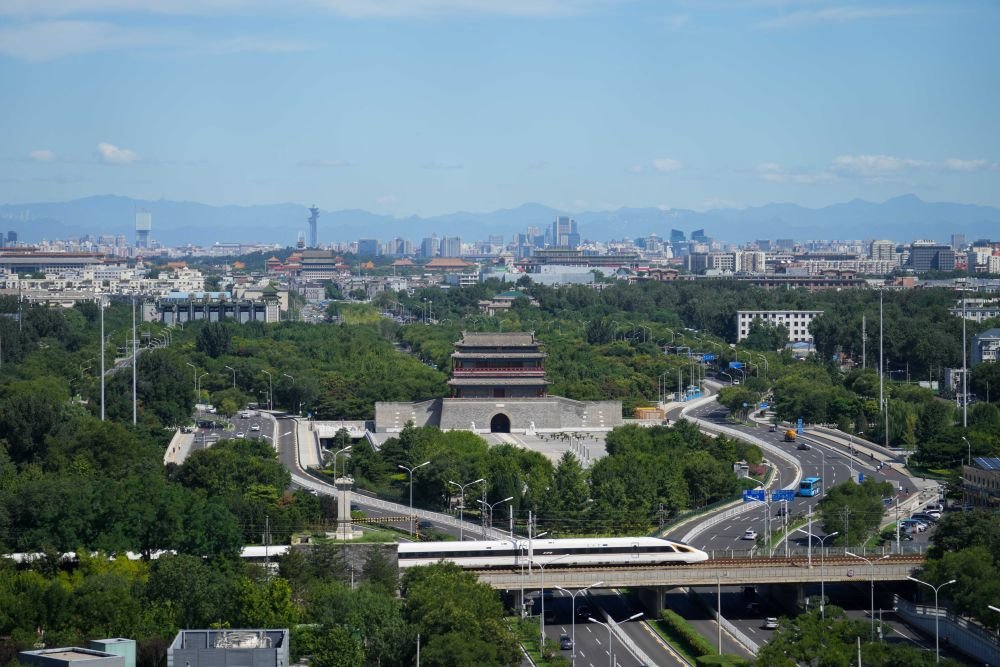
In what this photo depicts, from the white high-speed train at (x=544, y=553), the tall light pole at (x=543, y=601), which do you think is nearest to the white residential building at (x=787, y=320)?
the white high-speed train at (x=544, y=553)

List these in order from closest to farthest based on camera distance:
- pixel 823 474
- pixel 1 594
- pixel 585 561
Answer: pixel 1 594 < pixel 585 561 < pixel 823 474

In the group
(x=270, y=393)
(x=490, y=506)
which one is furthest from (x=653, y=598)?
(x=270, y=393)

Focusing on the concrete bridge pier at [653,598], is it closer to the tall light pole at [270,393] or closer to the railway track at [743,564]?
the railway track at [743,564]

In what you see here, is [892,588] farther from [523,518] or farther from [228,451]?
[228,451]

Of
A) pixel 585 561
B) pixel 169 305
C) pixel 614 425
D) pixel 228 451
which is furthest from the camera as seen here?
pixel 169 305

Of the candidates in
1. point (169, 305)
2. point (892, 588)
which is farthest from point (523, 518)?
point (169, 305)

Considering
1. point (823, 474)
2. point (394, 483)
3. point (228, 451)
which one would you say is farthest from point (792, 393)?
point (228, 451)

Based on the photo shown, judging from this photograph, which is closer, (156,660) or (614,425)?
(156,660)
